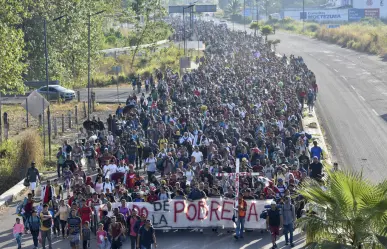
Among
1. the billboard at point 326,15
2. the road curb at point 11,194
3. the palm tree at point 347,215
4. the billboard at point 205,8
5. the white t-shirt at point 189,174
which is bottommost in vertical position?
the road curb at point 11,194

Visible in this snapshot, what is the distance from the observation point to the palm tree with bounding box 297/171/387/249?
41.4 ft

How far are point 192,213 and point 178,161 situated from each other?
17.2 ft

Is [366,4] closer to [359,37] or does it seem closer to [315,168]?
[359,37]

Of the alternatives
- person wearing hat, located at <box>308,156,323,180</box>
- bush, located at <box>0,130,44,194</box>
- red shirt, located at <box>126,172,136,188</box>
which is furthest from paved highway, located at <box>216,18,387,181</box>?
bush, located at <box>0,130,44,194</box>

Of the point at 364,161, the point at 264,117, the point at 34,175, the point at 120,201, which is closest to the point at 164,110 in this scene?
the point at 264,117

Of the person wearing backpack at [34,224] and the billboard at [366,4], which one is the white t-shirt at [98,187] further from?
the billboard at [366,4]

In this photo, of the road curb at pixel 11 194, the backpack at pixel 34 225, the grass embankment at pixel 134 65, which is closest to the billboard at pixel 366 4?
the grass embankment at pixel 134 65

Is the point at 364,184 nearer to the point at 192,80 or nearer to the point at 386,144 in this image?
the point at 386,144

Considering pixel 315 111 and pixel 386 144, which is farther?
pixel 315 111

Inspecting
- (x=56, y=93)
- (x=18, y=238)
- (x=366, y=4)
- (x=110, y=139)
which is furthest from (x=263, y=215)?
(x=366, y=4)

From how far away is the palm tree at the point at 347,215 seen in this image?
1261cm

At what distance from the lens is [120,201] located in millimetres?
20391

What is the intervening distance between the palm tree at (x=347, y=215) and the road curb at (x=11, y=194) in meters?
13.6

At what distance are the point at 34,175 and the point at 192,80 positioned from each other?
869 inches
